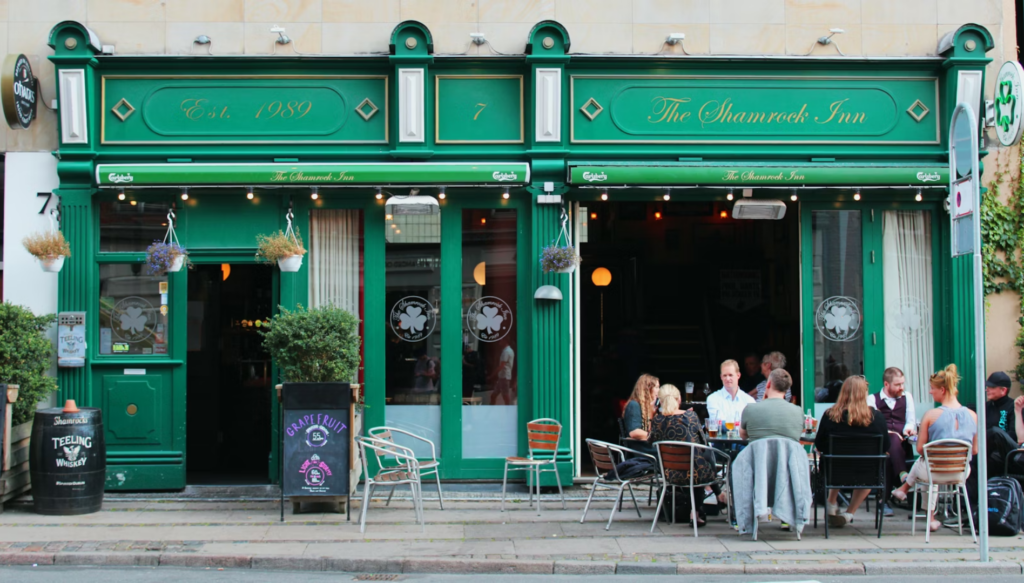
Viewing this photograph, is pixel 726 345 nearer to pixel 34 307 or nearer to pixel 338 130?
pixel 338 130

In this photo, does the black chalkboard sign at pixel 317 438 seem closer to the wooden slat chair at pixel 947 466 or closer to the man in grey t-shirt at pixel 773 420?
the man in grey t-shirt at pixel 773 420

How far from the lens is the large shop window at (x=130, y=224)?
421 inches

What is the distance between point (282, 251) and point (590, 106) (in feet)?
13.4

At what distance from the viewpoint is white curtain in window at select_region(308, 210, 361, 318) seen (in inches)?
430

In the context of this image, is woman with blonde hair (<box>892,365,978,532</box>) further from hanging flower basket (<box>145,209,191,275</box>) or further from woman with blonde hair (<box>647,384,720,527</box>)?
hanging flower basket (<box>145,209,191,275</box>)

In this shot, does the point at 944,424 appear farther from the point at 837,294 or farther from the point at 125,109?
the point at 125,109

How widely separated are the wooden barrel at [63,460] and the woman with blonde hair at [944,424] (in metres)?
8.48

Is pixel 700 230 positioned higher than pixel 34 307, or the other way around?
pixel 700 230

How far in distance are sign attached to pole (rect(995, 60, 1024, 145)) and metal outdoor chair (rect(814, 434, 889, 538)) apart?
4.25 meters

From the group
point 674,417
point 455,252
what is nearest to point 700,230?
point 455,252

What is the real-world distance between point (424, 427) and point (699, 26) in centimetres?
603

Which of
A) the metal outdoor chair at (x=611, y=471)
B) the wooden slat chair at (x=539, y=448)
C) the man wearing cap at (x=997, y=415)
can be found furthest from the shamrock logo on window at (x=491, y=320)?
the man wearing cap at (x=997, y=415)

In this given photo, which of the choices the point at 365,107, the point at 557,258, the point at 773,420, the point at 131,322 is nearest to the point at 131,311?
the point at 131,322

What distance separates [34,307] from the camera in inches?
416
